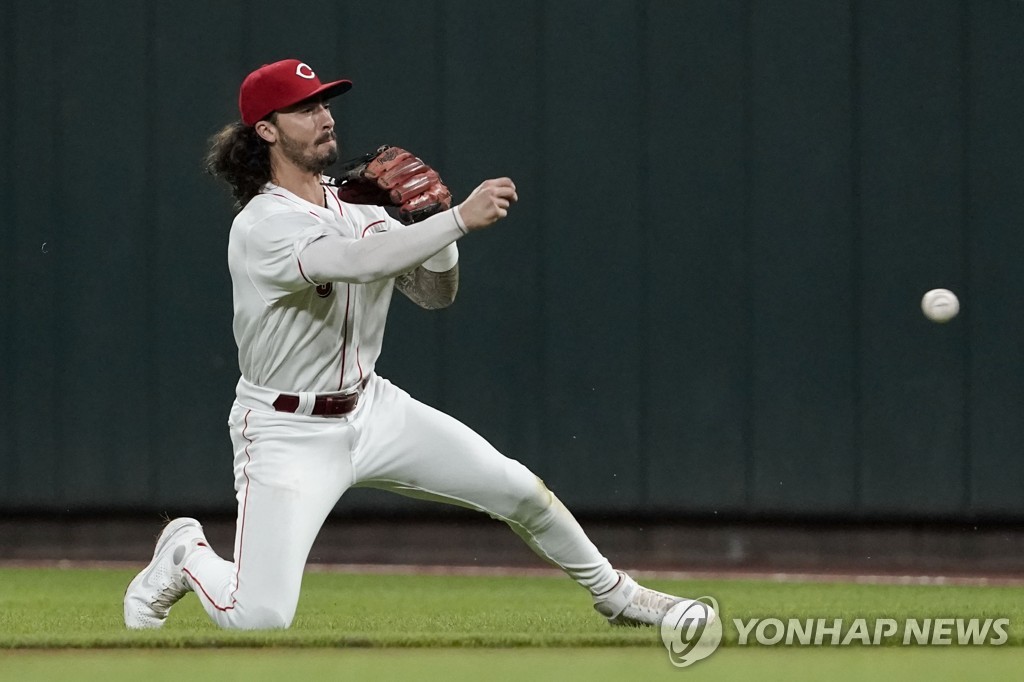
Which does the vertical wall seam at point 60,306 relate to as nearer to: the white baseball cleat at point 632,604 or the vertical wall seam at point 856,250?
the white baseball cleat at point 632,604

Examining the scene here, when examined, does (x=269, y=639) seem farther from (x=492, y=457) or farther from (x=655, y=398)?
(x=655, y=398)

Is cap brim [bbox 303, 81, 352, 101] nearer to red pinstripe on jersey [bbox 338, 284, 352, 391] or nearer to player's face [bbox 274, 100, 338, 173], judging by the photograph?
player's face [bbox 274, 100, 338, 173]

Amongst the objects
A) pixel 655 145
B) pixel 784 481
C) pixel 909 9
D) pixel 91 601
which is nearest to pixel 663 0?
pixel 655 145

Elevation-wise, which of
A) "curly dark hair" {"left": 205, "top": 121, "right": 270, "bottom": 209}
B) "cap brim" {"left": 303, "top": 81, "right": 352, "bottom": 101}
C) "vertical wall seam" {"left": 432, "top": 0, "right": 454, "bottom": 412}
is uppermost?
"vertical wall seam" {"left": 432, "top": 0, "right": 454, "bottom": 412}

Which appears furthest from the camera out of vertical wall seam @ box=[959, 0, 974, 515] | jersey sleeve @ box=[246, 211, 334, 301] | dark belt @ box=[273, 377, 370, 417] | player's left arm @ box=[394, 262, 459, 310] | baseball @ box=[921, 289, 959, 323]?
vertical wall seam @ box=[959, 0, 974, 515]

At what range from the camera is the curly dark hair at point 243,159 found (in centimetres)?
457

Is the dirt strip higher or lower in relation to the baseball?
lower

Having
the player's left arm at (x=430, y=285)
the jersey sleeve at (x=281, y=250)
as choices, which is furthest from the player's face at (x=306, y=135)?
the player's left arm at (x=430, y=285)

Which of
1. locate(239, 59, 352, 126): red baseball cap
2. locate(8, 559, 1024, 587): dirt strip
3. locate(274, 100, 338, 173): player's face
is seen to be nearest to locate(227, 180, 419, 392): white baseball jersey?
locate(274, 100, 338, 173): player's face

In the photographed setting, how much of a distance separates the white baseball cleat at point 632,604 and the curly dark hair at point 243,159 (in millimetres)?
1575

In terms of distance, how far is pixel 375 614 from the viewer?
5.21 metres

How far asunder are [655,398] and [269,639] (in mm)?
3200

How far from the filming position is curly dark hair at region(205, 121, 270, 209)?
180 inches

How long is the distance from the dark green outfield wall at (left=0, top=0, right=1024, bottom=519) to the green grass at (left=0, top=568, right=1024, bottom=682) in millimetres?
1126
